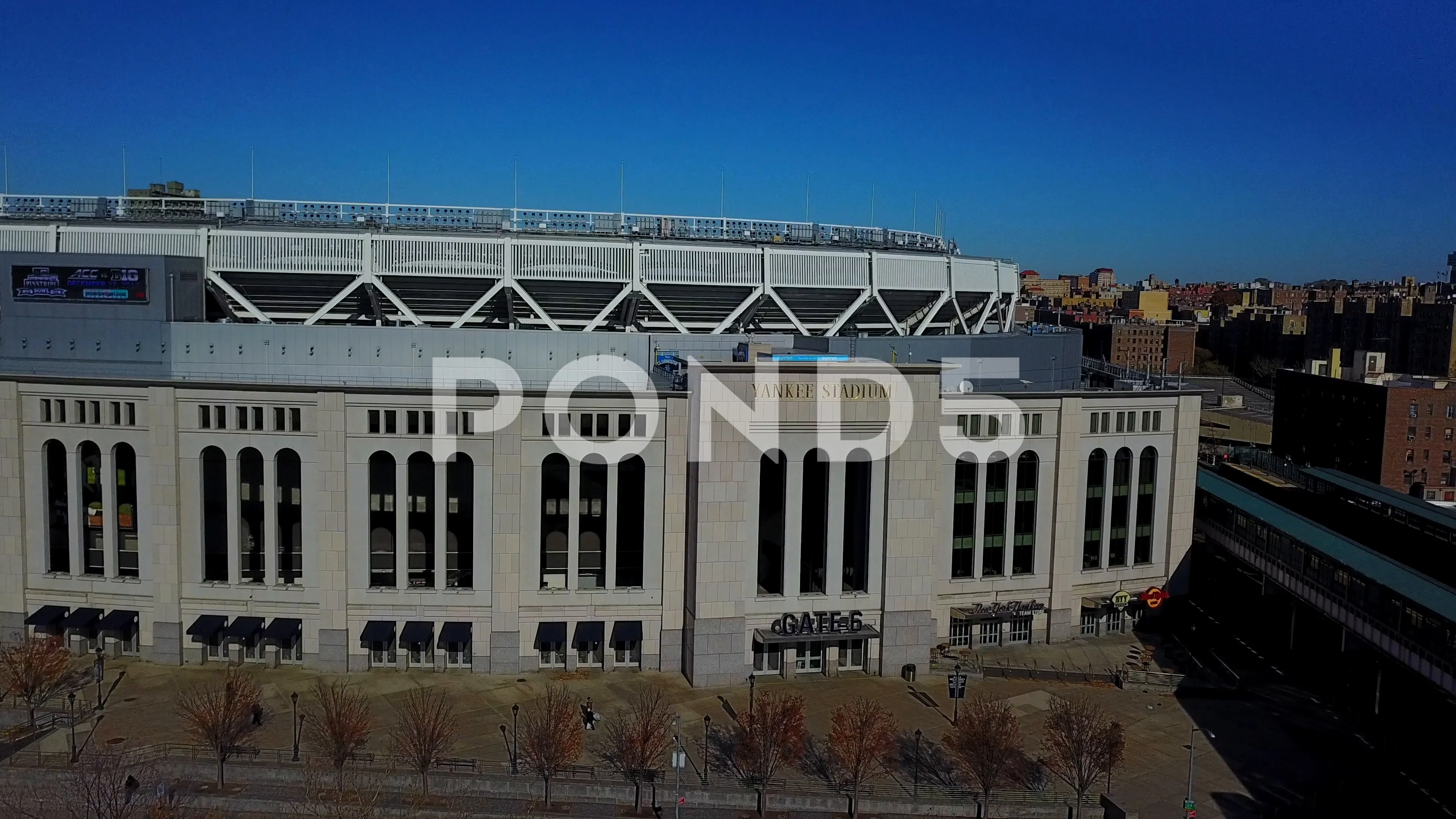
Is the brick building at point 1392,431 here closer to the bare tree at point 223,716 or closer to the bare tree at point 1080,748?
the bare tree at point 1080,748

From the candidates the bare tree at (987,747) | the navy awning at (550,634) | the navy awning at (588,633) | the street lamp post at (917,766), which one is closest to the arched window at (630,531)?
the navy awning at (588,633)

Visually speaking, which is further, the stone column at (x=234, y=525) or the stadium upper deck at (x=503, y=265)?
the stadium upper deck at (x=503, y=265)

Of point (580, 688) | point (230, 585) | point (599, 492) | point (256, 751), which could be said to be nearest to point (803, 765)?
point (580, 688)

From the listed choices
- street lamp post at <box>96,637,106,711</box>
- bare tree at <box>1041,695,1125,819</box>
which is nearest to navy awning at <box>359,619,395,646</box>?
street lamp post at <box>96,637,106,711</box>

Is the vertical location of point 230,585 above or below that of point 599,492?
below

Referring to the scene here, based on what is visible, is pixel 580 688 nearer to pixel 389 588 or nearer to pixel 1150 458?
pixel 389 588

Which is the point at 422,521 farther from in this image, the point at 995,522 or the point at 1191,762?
the point at 1191,762

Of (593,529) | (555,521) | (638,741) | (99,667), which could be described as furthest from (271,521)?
(638,741)

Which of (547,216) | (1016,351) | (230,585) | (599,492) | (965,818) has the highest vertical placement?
(547,216)
